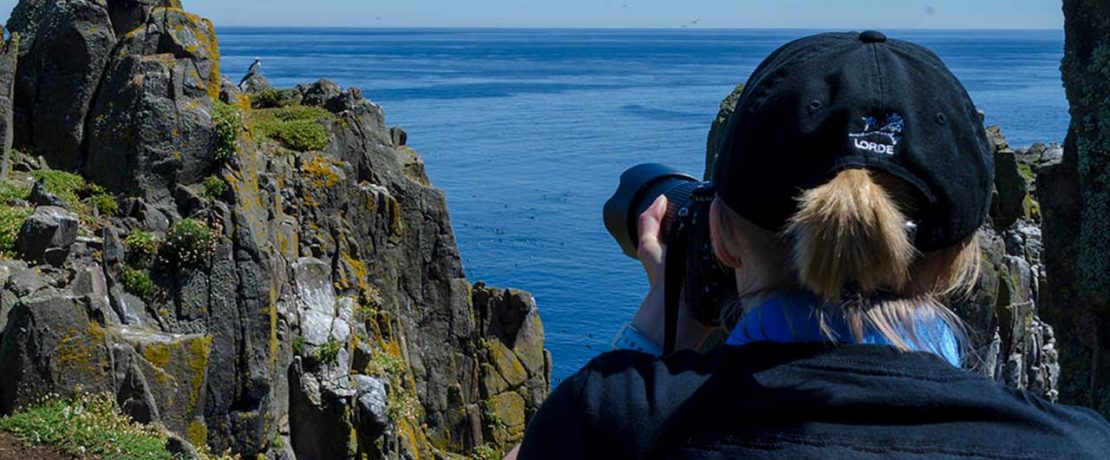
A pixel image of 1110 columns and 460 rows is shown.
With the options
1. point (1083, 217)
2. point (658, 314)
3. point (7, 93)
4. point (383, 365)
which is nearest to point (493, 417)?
point (383, 365)

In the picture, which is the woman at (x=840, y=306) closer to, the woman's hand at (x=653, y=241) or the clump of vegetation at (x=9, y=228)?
the woman's hand at (x=653, y=241)

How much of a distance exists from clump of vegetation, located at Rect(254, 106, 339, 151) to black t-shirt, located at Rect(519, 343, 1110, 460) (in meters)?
24.8

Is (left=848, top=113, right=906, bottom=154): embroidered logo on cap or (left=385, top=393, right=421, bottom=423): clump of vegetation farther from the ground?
(left=848, top=113, right=906, bottom=154): embroidered logo on cap

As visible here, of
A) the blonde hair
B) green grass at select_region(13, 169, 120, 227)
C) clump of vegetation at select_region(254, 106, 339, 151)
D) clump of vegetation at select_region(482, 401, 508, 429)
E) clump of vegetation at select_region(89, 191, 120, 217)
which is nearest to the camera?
the blonde hair

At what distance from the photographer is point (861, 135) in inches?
82.1

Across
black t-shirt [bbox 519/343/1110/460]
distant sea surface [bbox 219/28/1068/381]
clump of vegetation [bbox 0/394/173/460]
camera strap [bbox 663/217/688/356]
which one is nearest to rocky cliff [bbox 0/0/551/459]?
clump of vegetation [bbox 0/394/173/460]

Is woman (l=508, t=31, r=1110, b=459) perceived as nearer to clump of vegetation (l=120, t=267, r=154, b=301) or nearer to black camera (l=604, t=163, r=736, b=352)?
black camera (l=604, t=163, r=736, b=352)

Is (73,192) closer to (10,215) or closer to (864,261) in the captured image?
(10,215)

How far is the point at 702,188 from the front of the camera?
265 cm

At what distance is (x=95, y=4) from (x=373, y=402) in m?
8.96

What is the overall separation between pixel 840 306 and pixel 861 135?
0.31m

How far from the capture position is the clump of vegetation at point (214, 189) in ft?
59.1

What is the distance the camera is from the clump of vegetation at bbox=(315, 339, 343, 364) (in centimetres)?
2152

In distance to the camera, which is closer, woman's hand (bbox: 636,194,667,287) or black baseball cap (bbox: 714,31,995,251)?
black baseball cap (bbox: 714,31,995,251)
